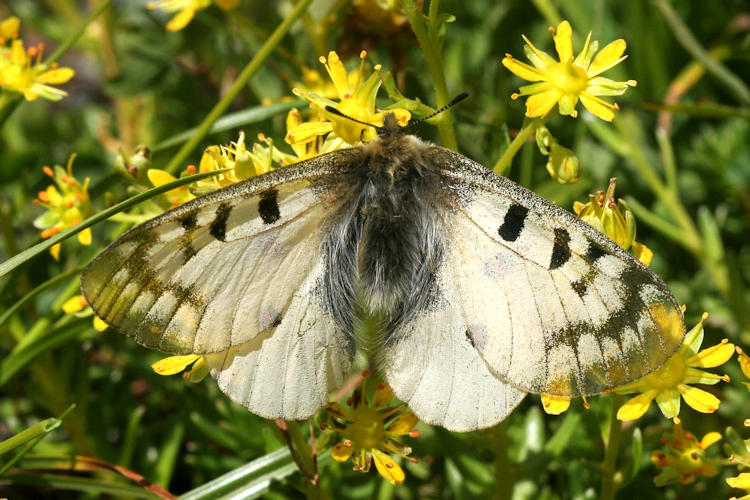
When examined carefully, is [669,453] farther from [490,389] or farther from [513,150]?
[513,150]

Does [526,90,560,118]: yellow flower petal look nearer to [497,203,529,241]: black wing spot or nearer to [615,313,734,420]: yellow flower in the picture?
[497,203,529,241]: black wing spot

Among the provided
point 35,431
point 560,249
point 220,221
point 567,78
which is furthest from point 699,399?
point 35,431

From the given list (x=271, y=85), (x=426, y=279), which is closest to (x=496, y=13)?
(x=271, y=85)

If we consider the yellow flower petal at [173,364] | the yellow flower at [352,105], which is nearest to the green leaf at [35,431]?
the yellow flower petal at [173,364]

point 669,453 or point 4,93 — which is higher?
point 4,93

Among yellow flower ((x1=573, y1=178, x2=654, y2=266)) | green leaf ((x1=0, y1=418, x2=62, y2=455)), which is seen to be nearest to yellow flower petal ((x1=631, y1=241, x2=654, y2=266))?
yellow flower ((x1=573, y1=178, x2=654, y2=266))

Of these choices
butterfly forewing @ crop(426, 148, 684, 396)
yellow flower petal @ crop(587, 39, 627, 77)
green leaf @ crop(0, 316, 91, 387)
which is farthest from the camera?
green leaf @ crop(0, 316, 91, 387)
